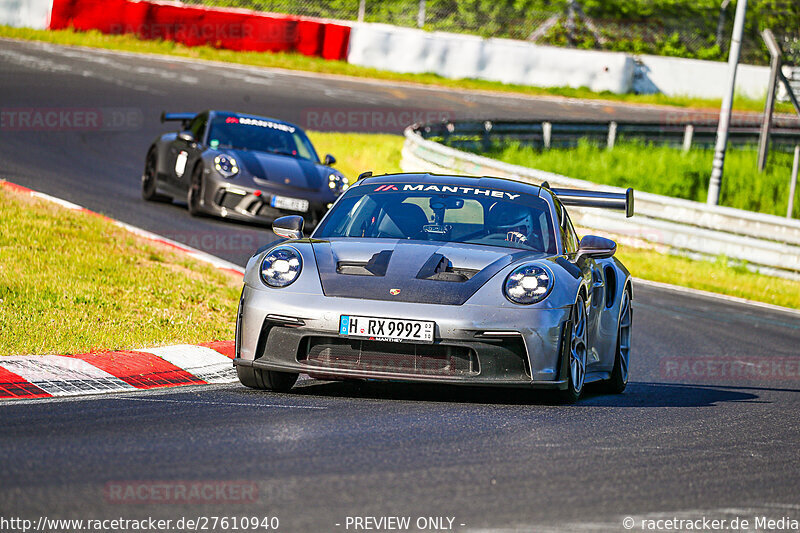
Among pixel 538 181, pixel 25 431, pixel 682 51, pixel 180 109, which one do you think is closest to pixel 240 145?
pixel 538 181

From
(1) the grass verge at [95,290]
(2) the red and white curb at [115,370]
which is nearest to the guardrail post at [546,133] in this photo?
(1) the grass verge at [95,290]

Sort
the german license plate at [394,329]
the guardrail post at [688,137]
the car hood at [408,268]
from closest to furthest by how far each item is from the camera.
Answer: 1. the german license plate at [394,329]
2. the car hood at [408,268]
3. the guardrail post at [688,137]

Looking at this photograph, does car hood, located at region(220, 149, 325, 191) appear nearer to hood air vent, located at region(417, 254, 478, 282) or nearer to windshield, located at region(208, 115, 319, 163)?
windshield, located at region(208, 115, 319, 163)

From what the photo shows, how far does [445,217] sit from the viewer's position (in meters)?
7.71

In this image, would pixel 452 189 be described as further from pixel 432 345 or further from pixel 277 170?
pixel 277 170

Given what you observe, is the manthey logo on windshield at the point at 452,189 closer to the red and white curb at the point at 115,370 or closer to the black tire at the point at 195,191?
the red and white curb at the point at 115,370

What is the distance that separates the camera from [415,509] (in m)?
4.28

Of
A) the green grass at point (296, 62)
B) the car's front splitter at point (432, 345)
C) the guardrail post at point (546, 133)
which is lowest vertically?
the car's front splitter at point (432, 345)

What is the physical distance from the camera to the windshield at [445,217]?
24.9 feet

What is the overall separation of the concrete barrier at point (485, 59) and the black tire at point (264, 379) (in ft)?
102

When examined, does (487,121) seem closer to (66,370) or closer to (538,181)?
(538,181)

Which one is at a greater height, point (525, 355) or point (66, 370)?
point (525, 355)

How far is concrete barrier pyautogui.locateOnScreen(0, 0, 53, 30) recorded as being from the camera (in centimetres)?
→ 3403

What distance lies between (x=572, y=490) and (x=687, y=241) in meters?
14.0
